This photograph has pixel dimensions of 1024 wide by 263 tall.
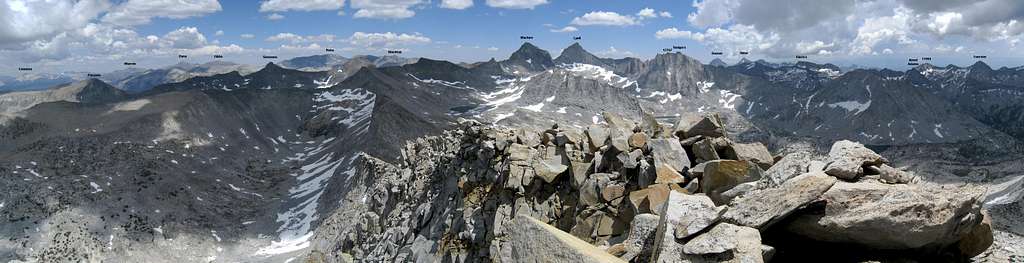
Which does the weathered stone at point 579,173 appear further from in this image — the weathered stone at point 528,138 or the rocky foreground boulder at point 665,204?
the weathered stone at point 528,138

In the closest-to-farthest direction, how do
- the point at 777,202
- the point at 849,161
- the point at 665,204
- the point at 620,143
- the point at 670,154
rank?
the point at 777,202 → the point at 849,161 → the point at 665,204 → the point at 670,154 → the point at 620,143

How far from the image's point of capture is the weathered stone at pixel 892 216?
11703 millimetres

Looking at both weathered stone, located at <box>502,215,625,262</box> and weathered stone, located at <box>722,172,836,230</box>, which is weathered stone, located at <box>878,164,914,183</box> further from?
weathered stone, located at <box>502,215,625,262</box>

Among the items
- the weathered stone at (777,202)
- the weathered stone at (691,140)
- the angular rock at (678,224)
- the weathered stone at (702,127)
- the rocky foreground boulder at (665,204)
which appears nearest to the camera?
the rocky foreground boulder at (665,204)

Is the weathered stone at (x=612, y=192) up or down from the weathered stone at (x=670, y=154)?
down

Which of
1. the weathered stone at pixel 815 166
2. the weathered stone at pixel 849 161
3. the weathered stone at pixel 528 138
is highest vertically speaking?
the weathered stone at pixel 849 161

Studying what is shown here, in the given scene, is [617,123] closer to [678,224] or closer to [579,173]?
[579,173]

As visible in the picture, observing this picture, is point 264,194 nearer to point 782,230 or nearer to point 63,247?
point 63,247

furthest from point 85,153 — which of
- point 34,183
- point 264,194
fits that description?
point 264,194

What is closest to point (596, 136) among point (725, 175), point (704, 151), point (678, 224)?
point (704, 151)

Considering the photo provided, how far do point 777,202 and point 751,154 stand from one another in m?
8.76

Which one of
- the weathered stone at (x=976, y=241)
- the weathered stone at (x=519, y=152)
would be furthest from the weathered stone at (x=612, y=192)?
the weathered stone at (x=976, y=241)

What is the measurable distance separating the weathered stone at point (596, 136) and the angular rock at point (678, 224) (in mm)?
10119

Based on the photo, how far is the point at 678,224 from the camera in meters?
13.0
